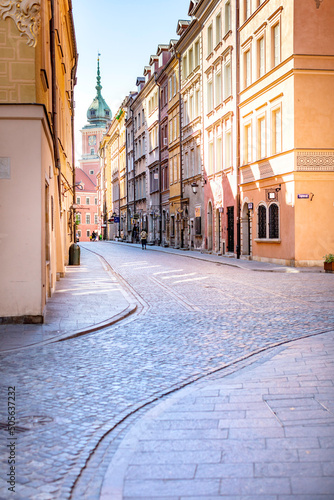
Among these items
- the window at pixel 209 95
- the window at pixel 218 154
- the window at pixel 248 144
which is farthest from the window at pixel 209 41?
the window at pixel 248 144

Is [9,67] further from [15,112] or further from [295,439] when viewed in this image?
[295,439]

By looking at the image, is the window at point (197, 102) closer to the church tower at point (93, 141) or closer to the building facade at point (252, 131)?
the building facade at point (252, 131)

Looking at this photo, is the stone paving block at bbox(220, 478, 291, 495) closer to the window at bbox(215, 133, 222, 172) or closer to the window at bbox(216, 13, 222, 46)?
the window at bbox(215, 133, 222, 172)

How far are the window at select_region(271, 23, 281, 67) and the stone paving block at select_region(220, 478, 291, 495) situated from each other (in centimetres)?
2425

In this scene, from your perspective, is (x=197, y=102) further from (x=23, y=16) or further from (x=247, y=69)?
(x=23, y=16)

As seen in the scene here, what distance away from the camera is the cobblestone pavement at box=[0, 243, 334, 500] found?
4395 millimetres

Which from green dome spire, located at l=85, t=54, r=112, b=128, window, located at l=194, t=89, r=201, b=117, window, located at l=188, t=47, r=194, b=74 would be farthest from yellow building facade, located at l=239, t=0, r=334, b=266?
green dome spire, located at l=85, t=54, r=112, b=128

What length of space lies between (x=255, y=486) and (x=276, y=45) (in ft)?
82.3

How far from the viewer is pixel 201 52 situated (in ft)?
129

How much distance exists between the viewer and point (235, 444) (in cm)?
445

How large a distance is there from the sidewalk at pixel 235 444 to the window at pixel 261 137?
22225 mm

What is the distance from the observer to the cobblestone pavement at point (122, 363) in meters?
4.39

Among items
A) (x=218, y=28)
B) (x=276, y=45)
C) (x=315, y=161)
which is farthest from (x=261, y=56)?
(x=218, y=28)

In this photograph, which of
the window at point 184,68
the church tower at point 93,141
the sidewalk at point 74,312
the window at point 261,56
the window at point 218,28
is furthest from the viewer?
the church tower at point 93,141
